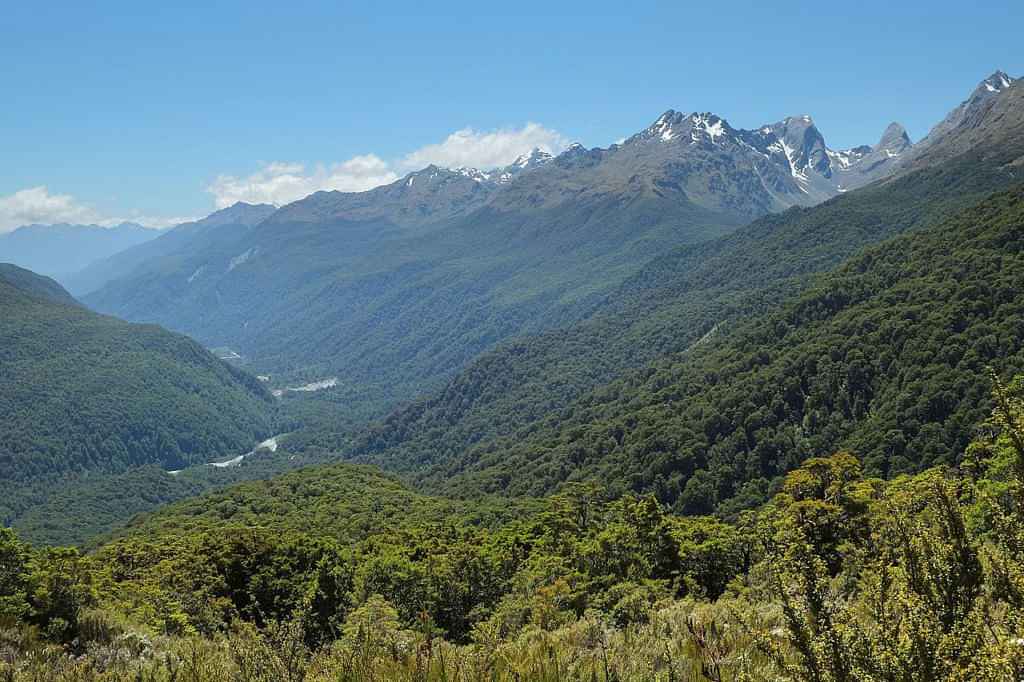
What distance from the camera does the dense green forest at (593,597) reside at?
875 cm

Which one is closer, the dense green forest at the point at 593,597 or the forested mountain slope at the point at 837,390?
the dense green forest at the point at 593,597

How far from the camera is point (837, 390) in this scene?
142125mm

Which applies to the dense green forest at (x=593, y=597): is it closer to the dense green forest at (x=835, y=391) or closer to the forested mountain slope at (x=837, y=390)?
the dense green forest at (x=835, y=391)

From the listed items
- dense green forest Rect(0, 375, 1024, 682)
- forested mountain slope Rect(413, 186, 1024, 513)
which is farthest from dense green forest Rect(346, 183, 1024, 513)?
dense green forest Rect(0, 375, 1024, 682)

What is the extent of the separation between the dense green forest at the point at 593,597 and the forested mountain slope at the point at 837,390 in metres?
79.4

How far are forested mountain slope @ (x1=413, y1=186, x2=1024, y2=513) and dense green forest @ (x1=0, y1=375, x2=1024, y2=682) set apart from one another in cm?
7935

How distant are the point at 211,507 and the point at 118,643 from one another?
346 feet

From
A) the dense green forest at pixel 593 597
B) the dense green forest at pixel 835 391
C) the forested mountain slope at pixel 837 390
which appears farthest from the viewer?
the dense green forest at pixel 835 391

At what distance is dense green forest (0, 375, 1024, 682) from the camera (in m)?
8.75

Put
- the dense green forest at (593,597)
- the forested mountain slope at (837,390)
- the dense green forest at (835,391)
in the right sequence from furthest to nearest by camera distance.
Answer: the dense green forest at (835,391)
the forested mountain slope at (837,390)
the dense green forest at (593,597)

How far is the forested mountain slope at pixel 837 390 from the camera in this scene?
119625 millimetres

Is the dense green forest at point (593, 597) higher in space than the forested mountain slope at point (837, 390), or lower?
higher

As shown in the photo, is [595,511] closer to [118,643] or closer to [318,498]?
[118,643]

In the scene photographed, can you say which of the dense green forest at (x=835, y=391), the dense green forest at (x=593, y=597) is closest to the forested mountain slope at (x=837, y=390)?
the dense green forest at (x=835, y=391)
